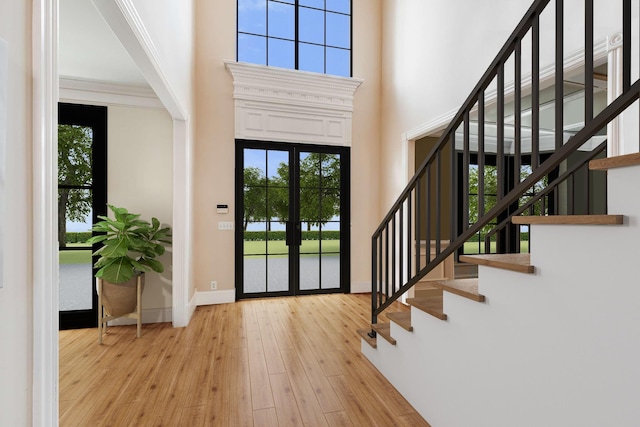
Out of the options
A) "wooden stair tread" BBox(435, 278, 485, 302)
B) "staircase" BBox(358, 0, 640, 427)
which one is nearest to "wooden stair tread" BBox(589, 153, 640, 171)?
"staircase" BBox(358, 0, 640, 427)

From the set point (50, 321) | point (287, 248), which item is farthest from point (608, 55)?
point (287, 248)

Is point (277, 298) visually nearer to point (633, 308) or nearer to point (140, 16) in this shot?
point (140, 16)

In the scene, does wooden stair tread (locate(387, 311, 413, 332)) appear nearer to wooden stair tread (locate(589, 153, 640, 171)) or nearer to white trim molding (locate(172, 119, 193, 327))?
wooden stair tread (locate(589, 153, 640, 171))

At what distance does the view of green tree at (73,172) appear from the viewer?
3441 millimetres

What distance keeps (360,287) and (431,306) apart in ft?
9.87

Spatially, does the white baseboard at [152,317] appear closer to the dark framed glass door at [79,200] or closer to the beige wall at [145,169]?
the beige wall at [145,169]

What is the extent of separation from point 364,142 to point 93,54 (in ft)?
11.5

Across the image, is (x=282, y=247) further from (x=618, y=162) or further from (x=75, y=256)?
(x=618, y=162)

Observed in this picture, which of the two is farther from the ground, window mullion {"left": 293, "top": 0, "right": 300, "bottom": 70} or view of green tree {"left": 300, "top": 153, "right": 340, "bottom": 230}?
window mullion {"left": 293, "top": 0, "right": 300, "bottom": 70}

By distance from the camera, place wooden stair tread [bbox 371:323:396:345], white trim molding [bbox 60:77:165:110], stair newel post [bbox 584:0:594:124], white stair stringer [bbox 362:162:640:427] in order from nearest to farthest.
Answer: white stair stringer [bbox 362:162:640:427], stair newel post [bbox 584:0:594:124], wooden stair tread [bbox 371:323:396:345], white trim molding [bbox 60:77:165:110]

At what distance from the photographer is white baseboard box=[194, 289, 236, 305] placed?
14.1 feet

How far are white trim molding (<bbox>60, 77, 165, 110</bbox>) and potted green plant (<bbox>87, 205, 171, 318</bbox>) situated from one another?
1242 mm

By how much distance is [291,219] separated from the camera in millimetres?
4715

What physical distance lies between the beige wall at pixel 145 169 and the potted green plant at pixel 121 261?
1.11ft
